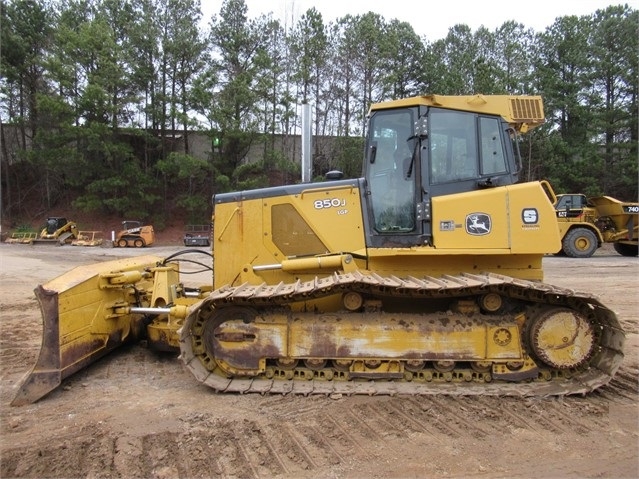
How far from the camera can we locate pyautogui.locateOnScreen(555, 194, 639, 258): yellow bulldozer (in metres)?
17.9

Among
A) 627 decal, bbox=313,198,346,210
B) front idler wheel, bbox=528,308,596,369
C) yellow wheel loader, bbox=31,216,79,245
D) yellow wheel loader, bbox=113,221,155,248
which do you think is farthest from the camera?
yellow wheel loader, bbox=31,216,79,245

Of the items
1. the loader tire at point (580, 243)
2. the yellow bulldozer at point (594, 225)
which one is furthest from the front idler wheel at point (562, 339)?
the loader tire at point (580, 243)

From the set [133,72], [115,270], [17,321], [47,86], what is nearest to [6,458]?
[115,270]

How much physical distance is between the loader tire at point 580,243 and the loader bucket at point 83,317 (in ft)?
55.6

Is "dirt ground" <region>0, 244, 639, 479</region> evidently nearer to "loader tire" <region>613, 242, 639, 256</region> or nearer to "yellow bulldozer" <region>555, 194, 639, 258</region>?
"yellow bulldozer" <region>555, 194, 639, 258</region>

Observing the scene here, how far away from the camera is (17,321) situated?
739cm

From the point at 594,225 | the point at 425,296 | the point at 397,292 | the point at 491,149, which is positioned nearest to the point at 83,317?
the point at 397,292

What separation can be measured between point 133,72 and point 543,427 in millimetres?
33787

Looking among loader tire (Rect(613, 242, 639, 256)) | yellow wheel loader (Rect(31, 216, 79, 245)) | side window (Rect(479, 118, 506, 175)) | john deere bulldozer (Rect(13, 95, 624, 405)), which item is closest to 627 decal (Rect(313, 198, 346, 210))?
john deere bulldozer (Rect(13, 95, 624, 405))

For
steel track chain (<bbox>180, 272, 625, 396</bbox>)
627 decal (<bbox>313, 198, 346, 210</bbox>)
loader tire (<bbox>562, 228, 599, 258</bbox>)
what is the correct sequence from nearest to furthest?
steel track chain (<bbox>180, 272, 625, 396</bbox>) → 627 decal (<bbox>313, 198, 346, 210</bbox>) → loader tire (<bbox>562, 228, 599, 258</bbox>)

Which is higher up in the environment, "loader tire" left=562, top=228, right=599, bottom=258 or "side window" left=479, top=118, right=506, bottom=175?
"side window" left=479, top=118, right=506, bottom=175

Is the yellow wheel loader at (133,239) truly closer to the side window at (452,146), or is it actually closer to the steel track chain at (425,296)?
the steel track chain at (425,296)

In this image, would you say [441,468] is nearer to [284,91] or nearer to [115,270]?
[115,270]

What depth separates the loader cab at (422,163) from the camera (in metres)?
4.60
